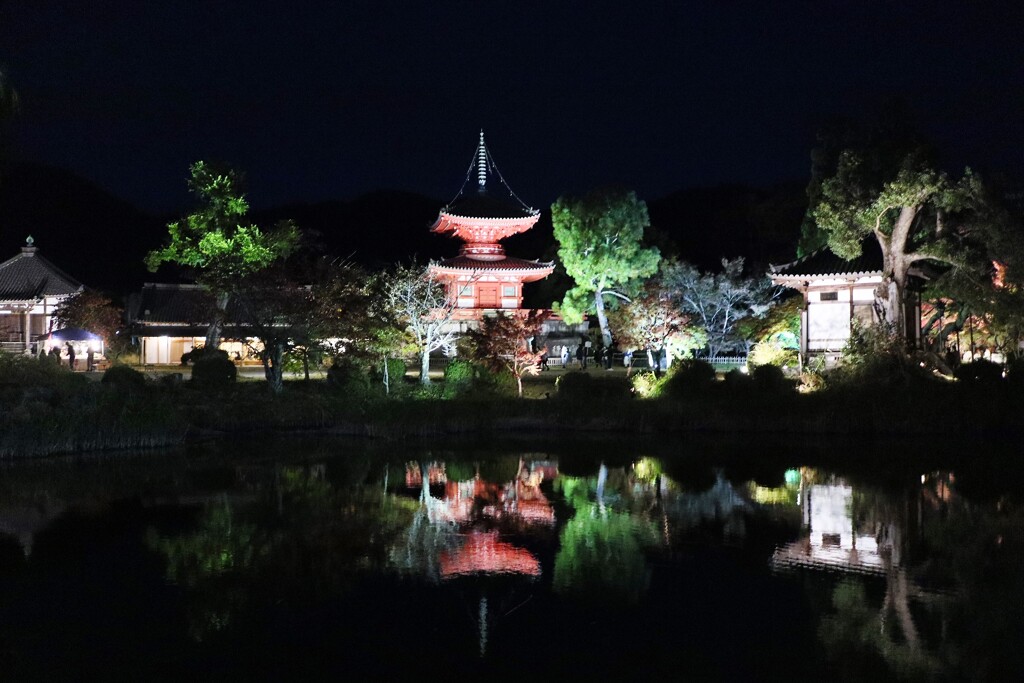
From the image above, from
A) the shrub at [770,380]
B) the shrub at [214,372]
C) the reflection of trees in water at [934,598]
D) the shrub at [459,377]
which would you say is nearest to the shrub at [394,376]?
the shrub at [459,377]

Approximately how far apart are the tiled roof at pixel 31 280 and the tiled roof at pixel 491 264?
15971 mm

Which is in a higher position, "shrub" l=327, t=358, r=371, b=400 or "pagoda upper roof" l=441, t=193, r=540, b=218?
"pagoda upper roof" l=441, t=193, r=540, b=218

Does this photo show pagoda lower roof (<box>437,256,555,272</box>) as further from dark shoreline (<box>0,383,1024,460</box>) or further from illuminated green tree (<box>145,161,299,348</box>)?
dark shoreline (<box>0,383,1024,460</box>)

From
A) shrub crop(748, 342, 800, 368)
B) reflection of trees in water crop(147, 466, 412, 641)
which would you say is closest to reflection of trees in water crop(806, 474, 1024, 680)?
reflection of trees in water crop(147, 466, 412, 641)

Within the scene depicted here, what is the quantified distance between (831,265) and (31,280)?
107ft

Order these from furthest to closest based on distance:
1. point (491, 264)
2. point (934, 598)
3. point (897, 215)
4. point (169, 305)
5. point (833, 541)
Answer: point (169, 305)
point (491, 264)
point (897, 215)
point (833, 541)
point (934, 598)

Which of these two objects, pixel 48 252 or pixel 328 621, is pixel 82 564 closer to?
pixel 328 621

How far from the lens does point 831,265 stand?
2598 centimetres

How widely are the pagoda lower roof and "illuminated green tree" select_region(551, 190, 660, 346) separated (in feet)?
12.1

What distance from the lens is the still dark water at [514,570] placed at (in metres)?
8.01

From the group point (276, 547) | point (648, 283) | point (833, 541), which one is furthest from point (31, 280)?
point (833, 541)

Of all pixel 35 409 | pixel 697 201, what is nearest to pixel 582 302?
pixel 35 409

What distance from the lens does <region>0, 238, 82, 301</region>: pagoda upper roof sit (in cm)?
3919

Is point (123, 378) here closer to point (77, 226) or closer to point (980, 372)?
point (980, 372)
